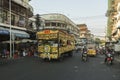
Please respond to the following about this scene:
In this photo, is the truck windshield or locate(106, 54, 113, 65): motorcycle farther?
the truck windshield

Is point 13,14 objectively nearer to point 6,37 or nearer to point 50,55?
point 6,37

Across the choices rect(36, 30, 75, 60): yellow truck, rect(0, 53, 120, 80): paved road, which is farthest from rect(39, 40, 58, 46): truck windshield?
rect(0, 53, 120, 80): paved road

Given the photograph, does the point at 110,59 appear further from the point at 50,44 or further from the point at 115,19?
the point at 115,19

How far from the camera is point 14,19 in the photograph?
42.5m

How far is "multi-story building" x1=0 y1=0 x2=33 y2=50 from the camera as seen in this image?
37491mm

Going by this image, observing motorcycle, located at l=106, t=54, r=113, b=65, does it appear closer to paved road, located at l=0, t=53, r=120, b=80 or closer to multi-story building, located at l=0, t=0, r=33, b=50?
paved road, located at l=0, t=53, r=120, b=80

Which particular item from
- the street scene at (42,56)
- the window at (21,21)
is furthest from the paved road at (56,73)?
the window at (21,21)

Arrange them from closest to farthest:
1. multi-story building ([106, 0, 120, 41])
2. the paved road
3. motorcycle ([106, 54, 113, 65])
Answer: the paved road < motorcycle ([106, 54, 113, 65]) < multi-story building ([106, 0, 120, 41])

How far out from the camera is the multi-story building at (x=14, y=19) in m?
37.5

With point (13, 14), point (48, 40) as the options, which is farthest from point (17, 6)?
point (48, 40)

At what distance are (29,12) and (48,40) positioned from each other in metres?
20.7

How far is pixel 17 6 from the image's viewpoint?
43.4 metres

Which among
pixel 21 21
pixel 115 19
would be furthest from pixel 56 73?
pixel 115 19

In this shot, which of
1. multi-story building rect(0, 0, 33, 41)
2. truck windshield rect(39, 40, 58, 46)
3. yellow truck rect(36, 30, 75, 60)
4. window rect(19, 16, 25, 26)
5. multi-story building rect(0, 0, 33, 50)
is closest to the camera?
yellow truck rect(36, 30, 75, 60)
